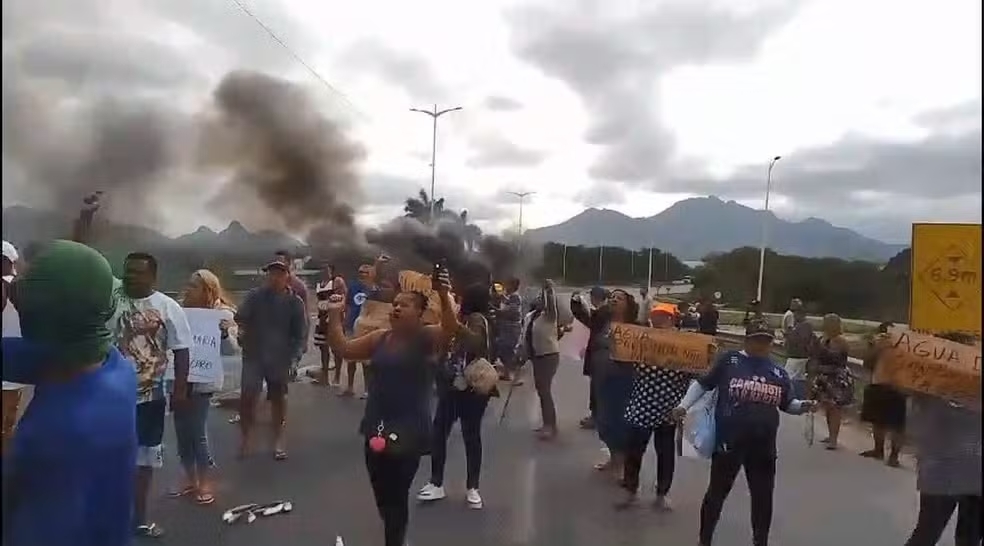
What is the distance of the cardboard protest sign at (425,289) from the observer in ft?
9.48

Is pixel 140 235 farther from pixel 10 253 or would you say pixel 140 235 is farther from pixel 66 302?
pixel 66 302

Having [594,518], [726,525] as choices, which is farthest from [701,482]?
[594,518]

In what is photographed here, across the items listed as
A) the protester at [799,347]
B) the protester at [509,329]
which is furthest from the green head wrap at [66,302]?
the protester at [799,347]

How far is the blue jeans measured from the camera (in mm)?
3383

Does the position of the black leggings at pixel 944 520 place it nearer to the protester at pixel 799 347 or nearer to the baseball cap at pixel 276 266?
the protester at pixel 799 347

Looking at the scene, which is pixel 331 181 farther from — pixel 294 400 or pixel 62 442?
pixel 62 442

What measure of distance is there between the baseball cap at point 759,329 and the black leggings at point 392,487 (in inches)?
46.1

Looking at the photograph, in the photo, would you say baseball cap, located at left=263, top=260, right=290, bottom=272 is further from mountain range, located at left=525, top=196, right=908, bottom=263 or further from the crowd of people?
mountain range, located at left=525, top=196, right=908, bottom=263

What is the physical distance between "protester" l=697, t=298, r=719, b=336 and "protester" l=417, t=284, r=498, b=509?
2.51ft

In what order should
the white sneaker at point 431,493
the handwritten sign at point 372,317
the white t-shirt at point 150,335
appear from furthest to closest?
the white sneaker at point 431,493
the handwritten sign at point 372,317
the white t-shirt at point 150,335

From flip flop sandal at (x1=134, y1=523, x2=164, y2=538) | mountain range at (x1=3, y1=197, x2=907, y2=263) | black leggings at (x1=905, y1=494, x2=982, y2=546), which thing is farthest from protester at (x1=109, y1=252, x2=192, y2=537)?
black leggings at (x1=905, y1=494, x2=982, y2=546)

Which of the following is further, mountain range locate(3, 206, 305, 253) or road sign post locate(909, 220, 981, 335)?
road sign post locate(909, 220, 981, 335)

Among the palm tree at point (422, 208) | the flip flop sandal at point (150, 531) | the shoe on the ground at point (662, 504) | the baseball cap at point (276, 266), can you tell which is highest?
the palm tree at point (422, 208)

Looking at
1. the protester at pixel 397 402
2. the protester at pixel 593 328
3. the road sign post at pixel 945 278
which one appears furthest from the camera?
the protester at pixel 593 328
